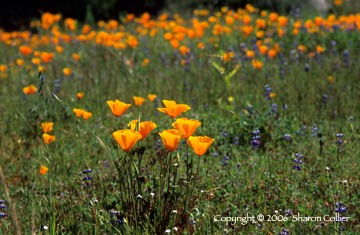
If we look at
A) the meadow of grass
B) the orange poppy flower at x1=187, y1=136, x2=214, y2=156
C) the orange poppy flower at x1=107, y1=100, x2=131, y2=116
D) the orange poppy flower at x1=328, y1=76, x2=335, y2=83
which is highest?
the orange poppy flower at x1=107, y1=100, x2=131, y2=116

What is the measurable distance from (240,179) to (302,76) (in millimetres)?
2384

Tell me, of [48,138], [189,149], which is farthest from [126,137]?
[189,149]

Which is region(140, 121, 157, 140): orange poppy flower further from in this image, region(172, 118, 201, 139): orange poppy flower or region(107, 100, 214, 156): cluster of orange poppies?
region(172, 118, 201, 139): orange poppy flower

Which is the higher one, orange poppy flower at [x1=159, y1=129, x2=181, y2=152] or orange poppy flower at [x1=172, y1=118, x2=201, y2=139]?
orange poppy flower at [x1=172, y1=118, x2=201, y2=139]

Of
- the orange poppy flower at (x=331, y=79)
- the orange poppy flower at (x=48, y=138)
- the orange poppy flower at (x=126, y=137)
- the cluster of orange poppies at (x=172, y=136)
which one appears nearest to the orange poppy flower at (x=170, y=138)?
the cluster of orange poppies at (x=172, y=136)

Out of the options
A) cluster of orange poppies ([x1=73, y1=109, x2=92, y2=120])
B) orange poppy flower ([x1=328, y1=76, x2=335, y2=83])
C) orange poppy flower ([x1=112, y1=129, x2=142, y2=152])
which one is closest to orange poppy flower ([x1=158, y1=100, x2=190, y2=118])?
orange poppy flower ([x1=112, y1=129, x2=142, y2=152])

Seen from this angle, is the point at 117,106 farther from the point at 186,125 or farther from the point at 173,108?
the point at 186,125

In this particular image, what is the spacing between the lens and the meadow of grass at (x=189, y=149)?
6.25 ft

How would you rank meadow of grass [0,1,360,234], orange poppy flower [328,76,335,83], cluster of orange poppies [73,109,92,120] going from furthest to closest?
orange poppy flower [328,76,335,83] < cluster of orange poppies [73,109,92,120] < meadow of grass [0,1,360,234]

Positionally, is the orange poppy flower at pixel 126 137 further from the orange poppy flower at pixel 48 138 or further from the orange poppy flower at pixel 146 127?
the orange poppy flower at pixel 48 138

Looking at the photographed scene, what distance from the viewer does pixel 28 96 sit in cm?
422

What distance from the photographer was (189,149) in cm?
308

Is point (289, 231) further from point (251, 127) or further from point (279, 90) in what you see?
point (279, 90)

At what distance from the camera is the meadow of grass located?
191 cm
